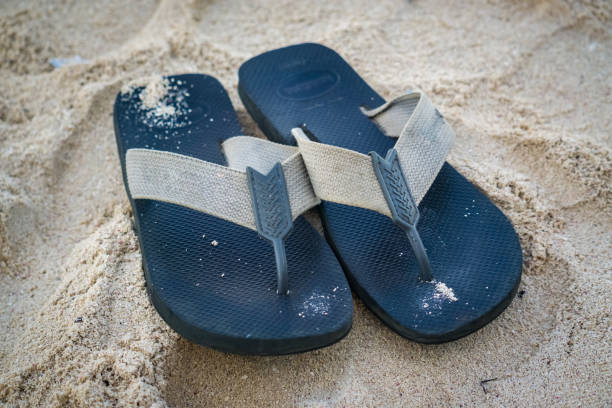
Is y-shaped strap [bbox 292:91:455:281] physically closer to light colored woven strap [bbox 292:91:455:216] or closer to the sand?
light colored woven strap [bbox 292:91:455:216]

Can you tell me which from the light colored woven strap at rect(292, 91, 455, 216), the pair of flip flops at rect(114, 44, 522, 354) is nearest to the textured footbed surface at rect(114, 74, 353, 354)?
the pair of flip flops at rect(114, 44, 522, 354)

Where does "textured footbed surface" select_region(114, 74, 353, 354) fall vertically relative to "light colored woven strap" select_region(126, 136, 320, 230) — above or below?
below

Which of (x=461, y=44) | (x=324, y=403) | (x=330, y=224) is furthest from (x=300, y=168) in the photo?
(x=461, y=44)

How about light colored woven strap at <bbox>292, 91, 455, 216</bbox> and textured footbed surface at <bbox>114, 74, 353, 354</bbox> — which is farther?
light colored woven strap at <bbox>292, 91, 455, 216</bbox>

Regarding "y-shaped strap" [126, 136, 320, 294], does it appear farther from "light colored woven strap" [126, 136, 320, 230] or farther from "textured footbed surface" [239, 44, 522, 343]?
"textured footbed surface" [239, 44, 522, 343]

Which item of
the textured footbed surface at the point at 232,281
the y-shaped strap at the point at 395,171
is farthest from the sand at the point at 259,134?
the y-shaped strap at the point at 395,171

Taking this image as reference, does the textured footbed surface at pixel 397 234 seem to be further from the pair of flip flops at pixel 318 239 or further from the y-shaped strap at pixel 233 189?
the y-shaped strap at pixel 233 189

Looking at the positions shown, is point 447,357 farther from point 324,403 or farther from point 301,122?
point 301,122
